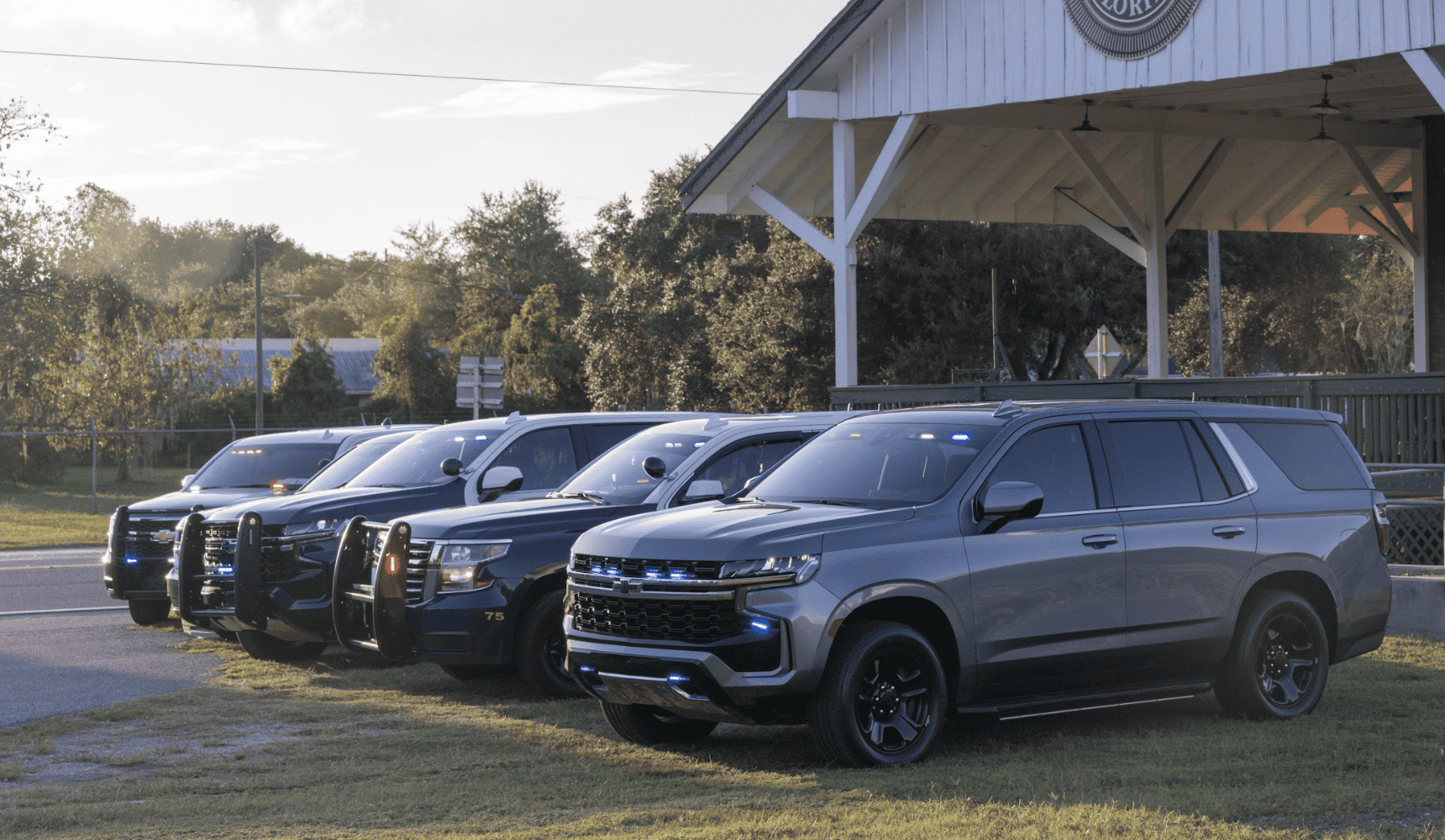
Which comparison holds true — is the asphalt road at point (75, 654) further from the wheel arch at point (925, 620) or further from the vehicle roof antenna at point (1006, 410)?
the vehicle roof antenna at point (1006, 410)

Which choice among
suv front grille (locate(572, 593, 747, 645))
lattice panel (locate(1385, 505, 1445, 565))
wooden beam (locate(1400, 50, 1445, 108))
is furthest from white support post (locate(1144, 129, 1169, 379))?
suv front grille (locate(572, 593, 747, 645))

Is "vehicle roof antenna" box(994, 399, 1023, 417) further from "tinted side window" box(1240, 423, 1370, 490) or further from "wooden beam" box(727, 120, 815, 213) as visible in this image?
"wooden beam" box(727, 120, 815, 213)

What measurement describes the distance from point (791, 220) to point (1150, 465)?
→ 42.9 feet

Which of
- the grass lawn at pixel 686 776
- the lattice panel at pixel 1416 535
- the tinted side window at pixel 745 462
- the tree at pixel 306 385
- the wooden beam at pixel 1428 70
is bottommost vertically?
the grass lawn at pixel 686 776

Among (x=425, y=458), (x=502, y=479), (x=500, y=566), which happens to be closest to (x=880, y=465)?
(x=500, y=566)

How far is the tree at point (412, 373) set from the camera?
6950 centimetres

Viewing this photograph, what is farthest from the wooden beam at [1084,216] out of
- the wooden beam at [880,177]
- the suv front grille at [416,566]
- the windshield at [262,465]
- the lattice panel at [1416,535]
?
the suv front grille at [416,566]

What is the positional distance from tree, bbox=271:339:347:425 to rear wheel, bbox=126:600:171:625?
46891 mm

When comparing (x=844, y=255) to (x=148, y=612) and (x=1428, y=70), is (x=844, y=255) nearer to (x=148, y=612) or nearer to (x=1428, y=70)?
(x=1428, y=70)

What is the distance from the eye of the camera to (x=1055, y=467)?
865 centimetres

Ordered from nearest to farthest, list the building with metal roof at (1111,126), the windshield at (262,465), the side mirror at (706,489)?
the side mirror at (706,489)
the windshield at (262,465)
the building with metal roof at (1111,126)

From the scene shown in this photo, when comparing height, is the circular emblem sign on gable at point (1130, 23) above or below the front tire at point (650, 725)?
above

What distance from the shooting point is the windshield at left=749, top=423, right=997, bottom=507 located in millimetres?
8414

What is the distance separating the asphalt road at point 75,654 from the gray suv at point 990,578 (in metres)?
4.51
